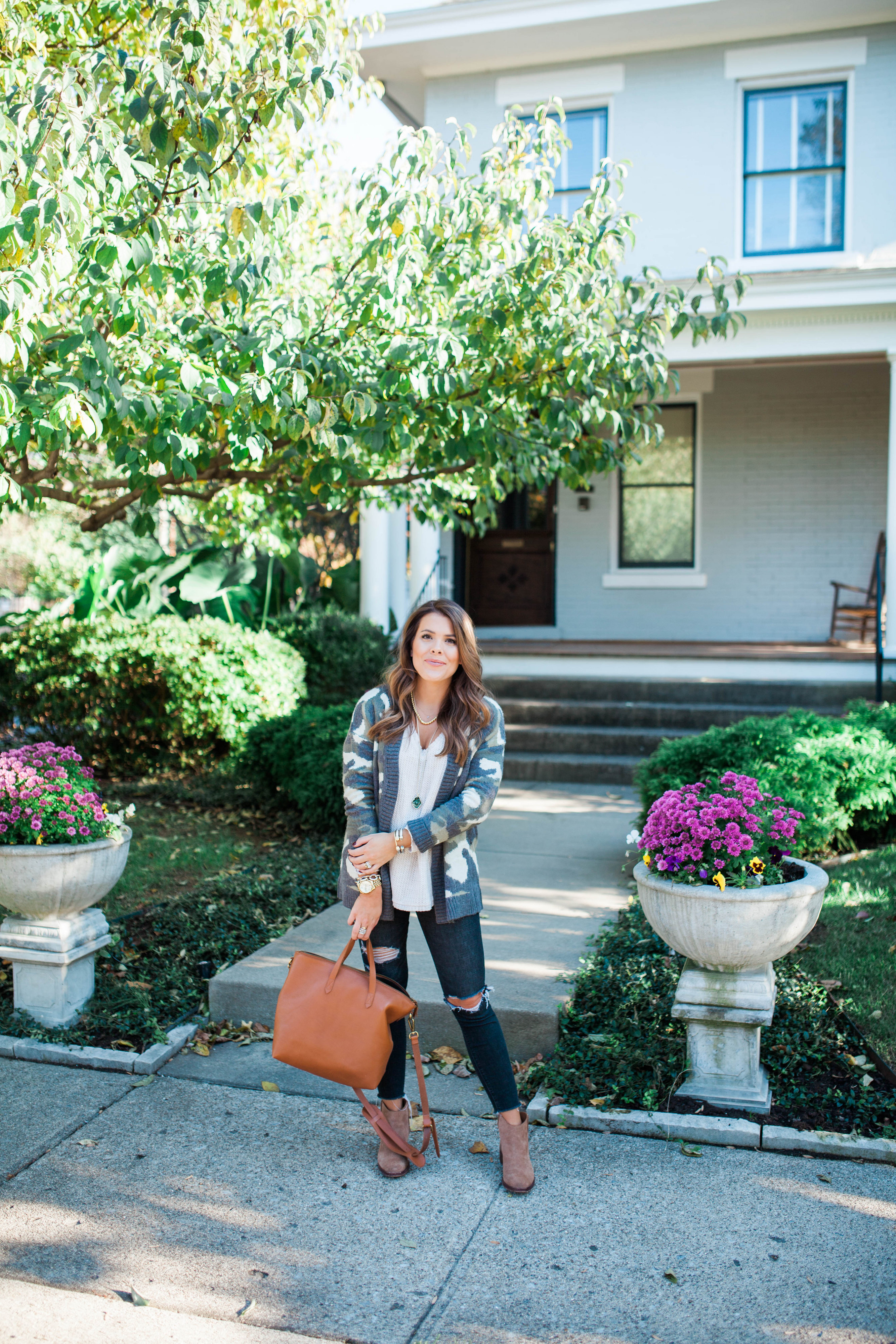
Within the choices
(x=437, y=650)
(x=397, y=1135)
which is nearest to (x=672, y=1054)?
(x=397, y=1135)

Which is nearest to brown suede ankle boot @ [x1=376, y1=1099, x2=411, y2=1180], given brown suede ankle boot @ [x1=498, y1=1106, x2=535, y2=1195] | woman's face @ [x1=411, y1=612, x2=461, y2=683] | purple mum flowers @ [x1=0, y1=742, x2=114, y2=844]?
brown suede ankle boot @ [x1=498, y1=1106, x2=535, y2=1195]

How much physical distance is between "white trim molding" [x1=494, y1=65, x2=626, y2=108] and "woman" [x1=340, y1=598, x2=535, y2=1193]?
30.9 ft

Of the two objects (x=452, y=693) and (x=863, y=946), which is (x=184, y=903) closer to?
(x=452, y=693)

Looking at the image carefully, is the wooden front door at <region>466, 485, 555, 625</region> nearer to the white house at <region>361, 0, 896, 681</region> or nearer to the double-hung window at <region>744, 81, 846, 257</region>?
the white house at <region>361, 0, 896, 681</region>

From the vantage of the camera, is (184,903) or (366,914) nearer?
(366,914)

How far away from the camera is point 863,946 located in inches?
186

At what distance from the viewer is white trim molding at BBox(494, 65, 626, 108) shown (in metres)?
10.5

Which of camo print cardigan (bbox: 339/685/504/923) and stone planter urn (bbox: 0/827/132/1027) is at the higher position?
camo print cardigan (bbox: 339/685/504/923)

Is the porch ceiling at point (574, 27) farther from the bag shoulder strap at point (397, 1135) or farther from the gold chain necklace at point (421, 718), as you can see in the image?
the bag shoulder strap at point (397, 1135)

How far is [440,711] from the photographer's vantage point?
3.14m

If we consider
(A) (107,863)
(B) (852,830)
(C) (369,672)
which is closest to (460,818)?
(A) (107,863)

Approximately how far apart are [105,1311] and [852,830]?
523cm

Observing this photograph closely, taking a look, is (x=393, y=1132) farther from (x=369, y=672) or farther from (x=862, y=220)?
(x=862, y=220)

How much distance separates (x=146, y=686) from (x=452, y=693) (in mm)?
5300
